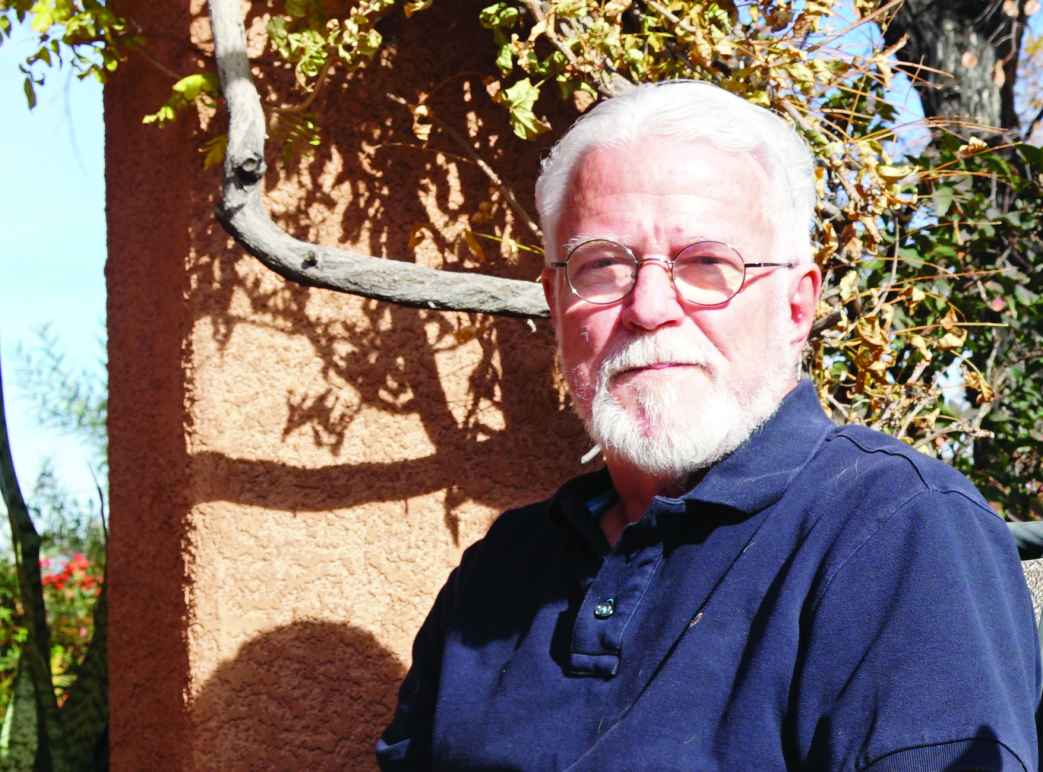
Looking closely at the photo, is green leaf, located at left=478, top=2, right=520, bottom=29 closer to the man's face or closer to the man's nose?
the man's face

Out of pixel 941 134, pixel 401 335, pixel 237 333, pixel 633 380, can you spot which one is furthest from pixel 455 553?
pixel 941 134

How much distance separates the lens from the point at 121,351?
9.25ft

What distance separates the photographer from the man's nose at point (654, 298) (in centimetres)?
173

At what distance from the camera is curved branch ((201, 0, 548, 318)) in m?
2.27

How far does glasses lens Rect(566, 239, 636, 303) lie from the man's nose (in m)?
0.03

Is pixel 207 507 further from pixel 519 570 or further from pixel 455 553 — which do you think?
pixel 519 570

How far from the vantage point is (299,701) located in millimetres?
2520

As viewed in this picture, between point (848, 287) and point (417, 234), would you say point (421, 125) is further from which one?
point (848, 287)

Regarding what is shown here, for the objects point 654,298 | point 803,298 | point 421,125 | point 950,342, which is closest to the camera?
point 654,298

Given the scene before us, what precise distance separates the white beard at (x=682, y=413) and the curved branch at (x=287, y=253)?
2.48ft

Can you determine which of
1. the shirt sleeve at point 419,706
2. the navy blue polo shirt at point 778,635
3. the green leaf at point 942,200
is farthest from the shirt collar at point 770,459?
the green leaf at point 942,200

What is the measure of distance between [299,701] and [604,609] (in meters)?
1.10

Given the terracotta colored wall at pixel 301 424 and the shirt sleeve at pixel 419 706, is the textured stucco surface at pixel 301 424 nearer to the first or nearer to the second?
the terracotta colored wall at pixel 301 424

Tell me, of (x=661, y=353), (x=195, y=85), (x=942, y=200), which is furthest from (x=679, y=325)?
(x=942, y=200)
